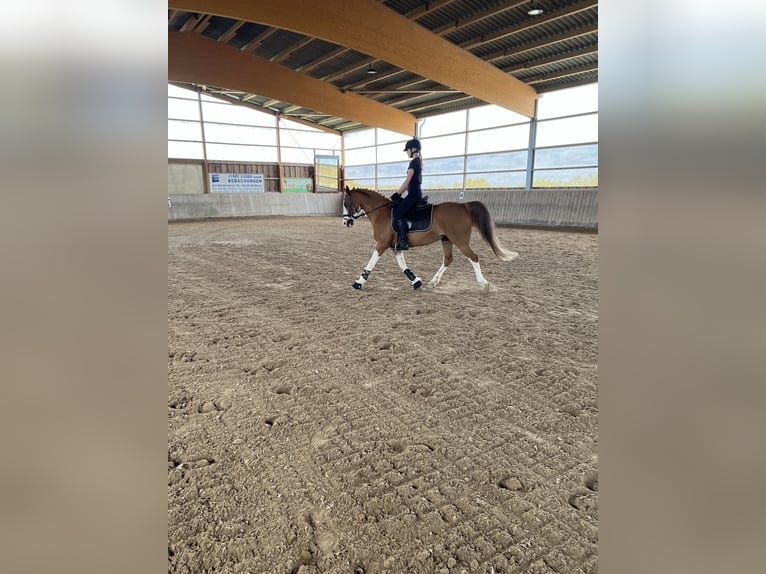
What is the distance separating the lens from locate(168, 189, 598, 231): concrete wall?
12516 mm

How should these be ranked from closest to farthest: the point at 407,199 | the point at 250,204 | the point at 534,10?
the point at 407,199 < the point at 534,10 < the point at 250,204

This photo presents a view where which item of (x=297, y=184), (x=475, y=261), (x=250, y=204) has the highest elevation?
(x=297, y=184)

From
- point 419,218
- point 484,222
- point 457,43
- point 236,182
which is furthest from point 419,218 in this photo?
point 236,182

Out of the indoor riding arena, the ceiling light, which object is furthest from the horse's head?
the ceiling light

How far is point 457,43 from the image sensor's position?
1177cm

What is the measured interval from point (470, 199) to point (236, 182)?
11.4m

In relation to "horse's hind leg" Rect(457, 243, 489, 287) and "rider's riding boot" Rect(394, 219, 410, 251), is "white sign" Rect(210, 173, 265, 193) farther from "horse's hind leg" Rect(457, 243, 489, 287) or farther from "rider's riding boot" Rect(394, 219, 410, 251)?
"horse's hind leg" Rect(457, 243, 489, 287)

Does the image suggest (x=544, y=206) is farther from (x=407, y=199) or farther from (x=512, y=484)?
(x=512, y=484)

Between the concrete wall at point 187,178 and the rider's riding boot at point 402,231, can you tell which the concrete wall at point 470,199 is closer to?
the concrete wall at point 187,178

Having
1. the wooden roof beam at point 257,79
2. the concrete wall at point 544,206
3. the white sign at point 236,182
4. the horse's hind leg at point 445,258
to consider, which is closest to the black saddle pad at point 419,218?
the horse's hind leg at point 445,258

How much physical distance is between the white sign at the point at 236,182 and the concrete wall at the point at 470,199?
60.4 inches
